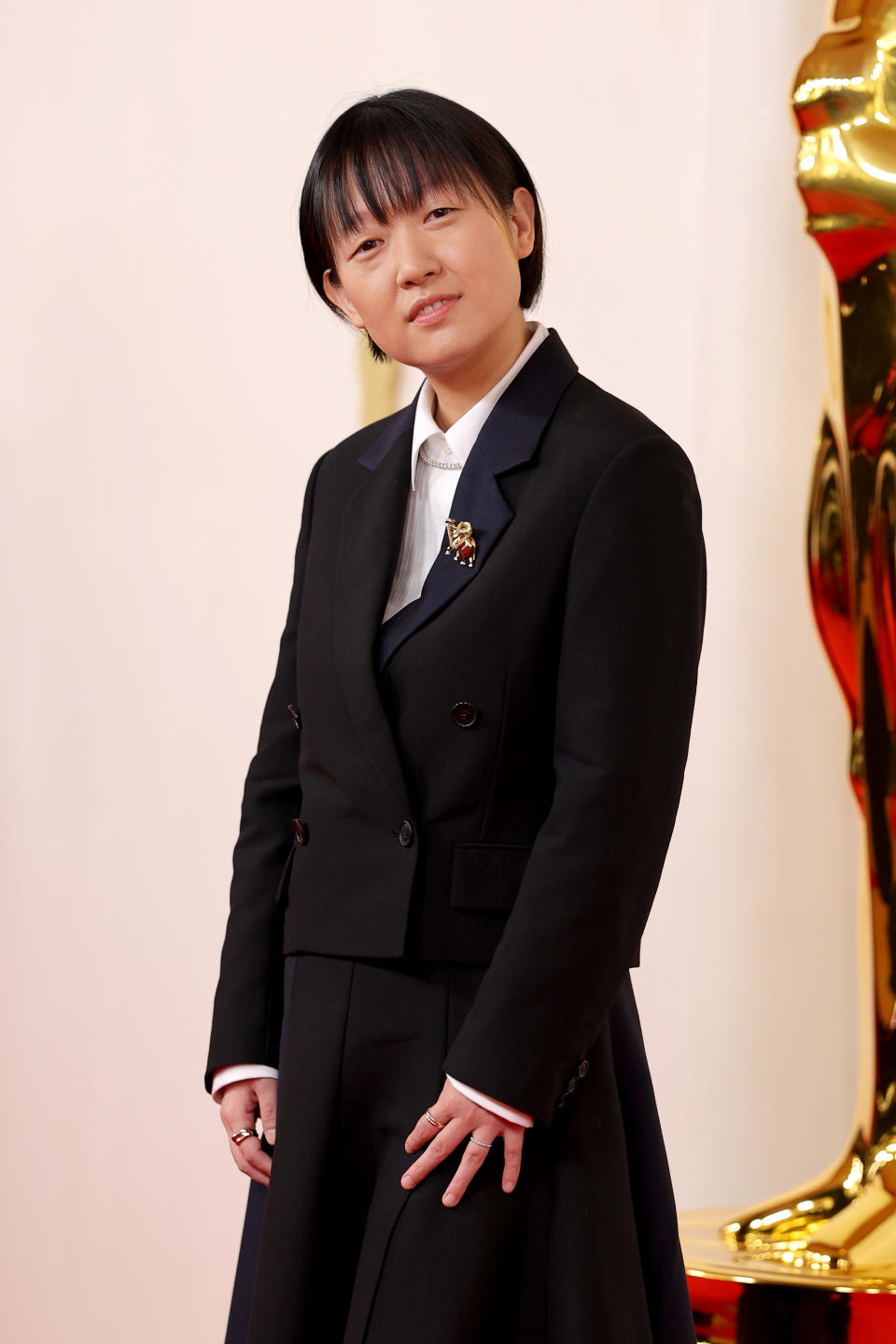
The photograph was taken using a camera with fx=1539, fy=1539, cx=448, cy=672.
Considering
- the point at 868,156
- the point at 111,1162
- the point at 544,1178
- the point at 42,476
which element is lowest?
the point at 111,1162

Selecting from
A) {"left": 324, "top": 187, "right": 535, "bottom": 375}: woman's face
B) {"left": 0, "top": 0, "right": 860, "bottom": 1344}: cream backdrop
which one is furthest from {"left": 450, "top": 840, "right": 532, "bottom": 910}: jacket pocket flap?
{"left": 0, "top": 0, "right": 860, "bottom": 1344}: cream backdrop

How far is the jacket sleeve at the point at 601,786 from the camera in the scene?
895mm

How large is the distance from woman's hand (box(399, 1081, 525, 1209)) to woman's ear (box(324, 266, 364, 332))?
534 mm

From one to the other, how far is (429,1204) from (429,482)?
472 mm

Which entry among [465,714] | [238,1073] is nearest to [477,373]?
[465,714]

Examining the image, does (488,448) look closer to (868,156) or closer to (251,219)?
(868,156)

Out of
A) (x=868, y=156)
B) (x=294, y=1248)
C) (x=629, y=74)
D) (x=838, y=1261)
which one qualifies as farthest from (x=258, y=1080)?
(x=629, y=74)

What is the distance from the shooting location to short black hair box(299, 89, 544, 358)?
3.32 ft

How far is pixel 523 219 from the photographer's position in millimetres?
1086

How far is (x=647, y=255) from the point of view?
195cm

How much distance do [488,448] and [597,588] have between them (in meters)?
0.14

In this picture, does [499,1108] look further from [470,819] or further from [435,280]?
[435,280]

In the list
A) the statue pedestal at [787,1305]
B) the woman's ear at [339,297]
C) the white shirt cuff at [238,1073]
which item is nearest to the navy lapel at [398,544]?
the woman's ear at [339,297]

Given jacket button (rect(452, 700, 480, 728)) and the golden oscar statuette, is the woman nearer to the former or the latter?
jacket button (rect(452, 700, 480, 728))
